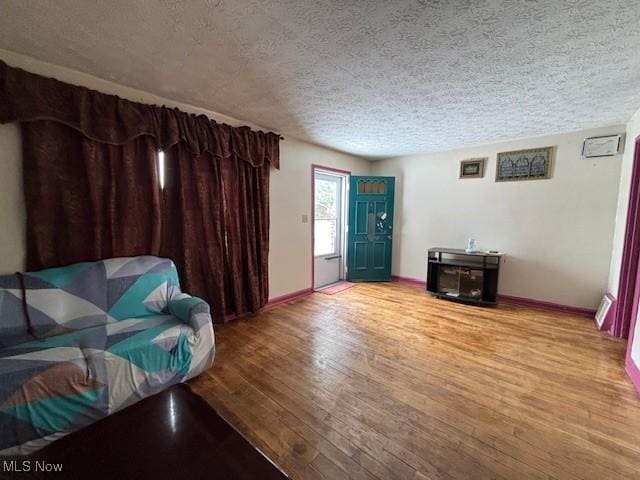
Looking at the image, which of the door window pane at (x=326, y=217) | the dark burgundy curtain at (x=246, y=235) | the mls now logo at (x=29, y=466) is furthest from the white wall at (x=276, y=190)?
the mls now logo at (x=29, y=466)

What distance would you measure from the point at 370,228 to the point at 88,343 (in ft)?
13.5

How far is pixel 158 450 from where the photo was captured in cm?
87

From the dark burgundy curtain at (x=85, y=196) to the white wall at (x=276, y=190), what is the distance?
0.07 m

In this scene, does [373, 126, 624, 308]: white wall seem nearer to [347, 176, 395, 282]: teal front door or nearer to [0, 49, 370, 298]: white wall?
[347, 176, 395, 282]: teal front door

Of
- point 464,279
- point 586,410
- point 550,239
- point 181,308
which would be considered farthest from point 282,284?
point 550,239

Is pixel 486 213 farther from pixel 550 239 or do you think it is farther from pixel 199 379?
pixel 199 379

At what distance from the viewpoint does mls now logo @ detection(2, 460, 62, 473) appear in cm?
77

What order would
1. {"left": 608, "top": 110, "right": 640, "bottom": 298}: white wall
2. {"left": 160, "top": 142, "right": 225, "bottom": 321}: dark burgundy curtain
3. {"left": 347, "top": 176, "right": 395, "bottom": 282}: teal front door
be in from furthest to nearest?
{"left": 347, "top": 176, "right": 395, "bottom": 282}: teal front door → {"left": 608, "top": 110, "right": 640, "bottom": 298}: white wall → {"left": 160, "top": 142, "right": 225, "bottom": 321}: dark burgundy curtain

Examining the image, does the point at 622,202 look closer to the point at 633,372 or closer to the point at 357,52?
the point at 633,372

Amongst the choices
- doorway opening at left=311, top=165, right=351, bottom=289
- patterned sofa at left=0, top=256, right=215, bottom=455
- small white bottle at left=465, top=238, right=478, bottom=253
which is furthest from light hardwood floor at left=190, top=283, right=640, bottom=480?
doorway opening at left=311, top=165, right=351, bottom=289

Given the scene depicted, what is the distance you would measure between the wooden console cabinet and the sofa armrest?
11.0ft

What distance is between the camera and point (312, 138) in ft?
11.8

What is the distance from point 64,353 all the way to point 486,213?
4.85 m

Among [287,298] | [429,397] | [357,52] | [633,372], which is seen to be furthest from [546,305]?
[357,52]
